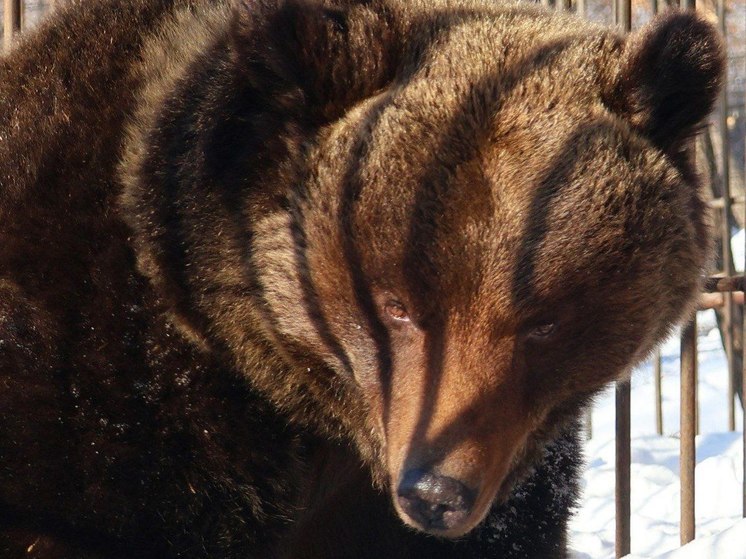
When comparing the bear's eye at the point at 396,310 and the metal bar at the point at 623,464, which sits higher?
the bear's eye at the point at 396,310

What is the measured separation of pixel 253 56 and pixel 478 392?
101 cm

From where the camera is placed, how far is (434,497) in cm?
238

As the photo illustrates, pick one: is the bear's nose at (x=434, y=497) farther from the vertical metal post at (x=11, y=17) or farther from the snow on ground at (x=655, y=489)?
the vertical metal post at (x=11, y=17)

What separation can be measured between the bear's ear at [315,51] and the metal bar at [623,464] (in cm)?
222

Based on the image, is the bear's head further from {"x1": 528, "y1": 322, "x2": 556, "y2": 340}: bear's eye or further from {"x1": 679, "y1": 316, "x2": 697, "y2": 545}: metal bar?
{"x1": 679, "y1": 316, "x2": 697, "y2": 545}: metal bar

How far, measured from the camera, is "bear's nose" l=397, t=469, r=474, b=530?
93.7 inches

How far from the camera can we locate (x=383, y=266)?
258cm

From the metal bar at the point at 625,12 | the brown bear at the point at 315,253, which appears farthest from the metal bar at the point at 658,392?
the brown bear at the point at 315,253

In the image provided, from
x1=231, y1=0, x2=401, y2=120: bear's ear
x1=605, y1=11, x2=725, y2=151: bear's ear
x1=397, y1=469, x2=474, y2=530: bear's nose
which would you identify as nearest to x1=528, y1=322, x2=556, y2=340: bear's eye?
x1=397, y1=469, x2=474, y2=530: bear's nose

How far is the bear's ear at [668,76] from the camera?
108 inches

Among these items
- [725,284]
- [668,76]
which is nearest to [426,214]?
[668,76]

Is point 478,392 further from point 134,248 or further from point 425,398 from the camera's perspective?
point 134,248

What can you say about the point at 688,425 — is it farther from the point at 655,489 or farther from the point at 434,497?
the point at 434,497

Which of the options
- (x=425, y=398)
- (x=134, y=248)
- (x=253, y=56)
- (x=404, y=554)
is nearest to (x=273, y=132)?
(x=253, y=56)
